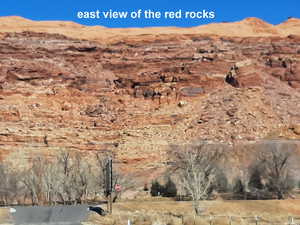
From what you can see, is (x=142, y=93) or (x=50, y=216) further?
(x=142, y=93)

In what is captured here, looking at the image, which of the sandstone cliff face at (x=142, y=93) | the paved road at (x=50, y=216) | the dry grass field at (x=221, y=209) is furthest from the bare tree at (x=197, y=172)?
the sandstone cliff face at (x=142, y=93)

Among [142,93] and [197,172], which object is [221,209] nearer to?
[197,172]

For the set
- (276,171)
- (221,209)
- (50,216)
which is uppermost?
(276,171)

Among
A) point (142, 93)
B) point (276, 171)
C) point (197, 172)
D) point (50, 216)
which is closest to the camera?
point (50, 216)

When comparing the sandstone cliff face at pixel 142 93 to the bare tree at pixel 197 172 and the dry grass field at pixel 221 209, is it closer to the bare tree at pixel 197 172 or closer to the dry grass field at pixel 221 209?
the bare tree at pixel 197 172

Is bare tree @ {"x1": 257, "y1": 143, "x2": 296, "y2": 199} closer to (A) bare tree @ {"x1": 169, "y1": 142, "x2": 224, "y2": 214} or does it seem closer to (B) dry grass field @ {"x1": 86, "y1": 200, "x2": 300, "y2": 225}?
(A) bare tree @ {"x1": 169, "y1": 142, "x2": 224, "y2": 214}

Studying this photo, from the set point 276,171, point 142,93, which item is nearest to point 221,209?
point 276,171

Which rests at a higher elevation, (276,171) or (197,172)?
(276,171)

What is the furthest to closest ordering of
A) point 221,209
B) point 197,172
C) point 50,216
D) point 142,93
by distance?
point 142,93, point 197,172, point 221,209, point 50,216
